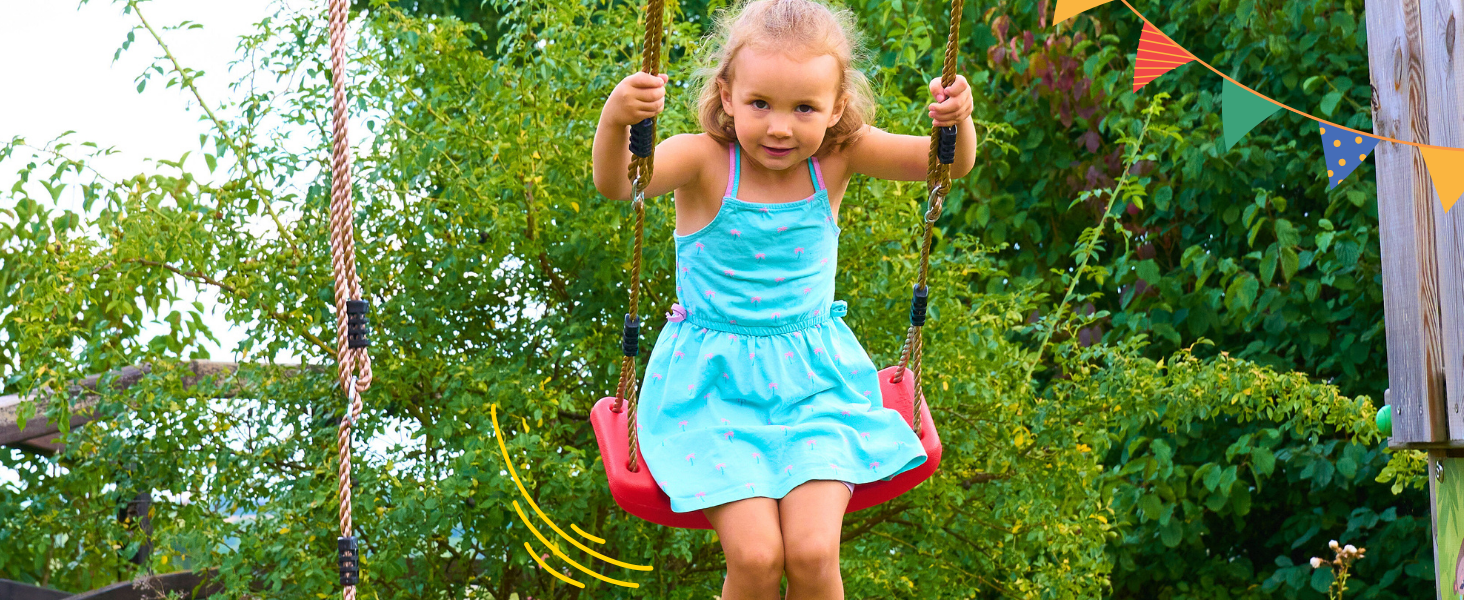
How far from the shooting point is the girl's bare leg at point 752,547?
193 centimetres

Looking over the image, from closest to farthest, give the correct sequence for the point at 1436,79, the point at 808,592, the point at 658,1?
the point at 658,1 → the point at 808,592 → the point at 1436,79

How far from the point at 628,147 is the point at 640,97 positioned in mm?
131

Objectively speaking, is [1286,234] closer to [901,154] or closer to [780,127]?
[901,154]

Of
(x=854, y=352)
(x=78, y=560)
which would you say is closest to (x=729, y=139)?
(x=854, y=352)

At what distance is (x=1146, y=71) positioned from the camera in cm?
262

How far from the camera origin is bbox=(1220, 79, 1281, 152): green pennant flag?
2521mm

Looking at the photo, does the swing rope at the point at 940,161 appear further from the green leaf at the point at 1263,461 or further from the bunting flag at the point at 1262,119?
the green leaf at the point at 1263,461

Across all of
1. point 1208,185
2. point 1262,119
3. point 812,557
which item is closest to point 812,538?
point 812,557

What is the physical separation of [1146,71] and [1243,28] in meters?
2.05

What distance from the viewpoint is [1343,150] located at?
2.52 meters

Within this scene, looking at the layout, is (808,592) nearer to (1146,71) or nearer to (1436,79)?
(1146,71)

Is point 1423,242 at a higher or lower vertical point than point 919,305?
higher

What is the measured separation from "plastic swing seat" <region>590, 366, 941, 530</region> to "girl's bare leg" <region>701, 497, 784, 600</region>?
11 centimetres

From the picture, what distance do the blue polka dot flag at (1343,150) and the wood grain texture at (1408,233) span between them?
0.25 feet
